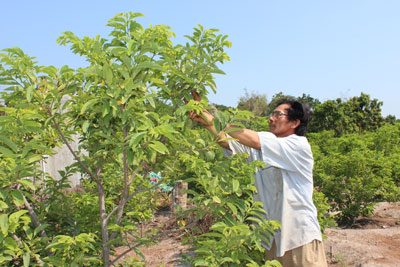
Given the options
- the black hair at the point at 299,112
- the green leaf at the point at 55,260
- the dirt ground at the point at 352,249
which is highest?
the black hair at the point at 299,112

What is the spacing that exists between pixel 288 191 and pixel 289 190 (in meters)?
0.01

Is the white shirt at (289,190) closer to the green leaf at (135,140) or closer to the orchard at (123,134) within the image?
the orchard at (123,134)

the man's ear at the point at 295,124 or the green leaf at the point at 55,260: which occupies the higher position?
the man's ear at the point at 295,124

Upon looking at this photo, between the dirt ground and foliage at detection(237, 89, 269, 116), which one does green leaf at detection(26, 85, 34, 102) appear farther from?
foliage at detection(237, 89, 269, 116)

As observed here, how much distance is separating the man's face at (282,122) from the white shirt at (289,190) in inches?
10.0

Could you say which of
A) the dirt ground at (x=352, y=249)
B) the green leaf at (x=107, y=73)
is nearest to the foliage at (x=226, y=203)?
the green leaf at (x=107, y=73)

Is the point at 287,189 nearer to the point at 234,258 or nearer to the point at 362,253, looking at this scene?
the point at 234,258

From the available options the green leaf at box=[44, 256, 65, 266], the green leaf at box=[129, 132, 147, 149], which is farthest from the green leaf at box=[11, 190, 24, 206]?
the green leaf at box=[129, 132, 147, 149]

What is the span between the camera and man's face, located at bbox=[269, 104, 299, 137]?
100 inches

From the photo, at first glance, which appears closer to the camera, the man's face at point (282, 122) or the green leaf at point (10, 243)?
the green leaf at point (10, 243)

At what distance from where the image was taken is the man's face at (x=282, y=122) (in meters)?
2.55

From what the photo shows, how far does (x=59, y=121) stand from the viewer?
2.03 metres

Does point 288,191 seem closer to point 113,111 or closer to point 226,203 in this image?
point 226,203

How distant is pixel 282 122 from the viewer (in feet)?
8.39
